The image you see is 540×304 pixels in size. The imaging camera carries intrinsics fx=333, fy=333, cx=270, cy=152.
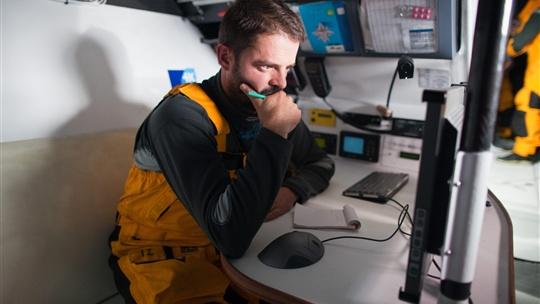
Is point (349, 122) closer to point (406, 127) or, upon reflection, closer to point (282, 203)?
point (406, 127)

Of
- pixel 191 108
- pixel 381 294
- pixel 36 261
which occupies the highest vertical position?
pixel 191 108

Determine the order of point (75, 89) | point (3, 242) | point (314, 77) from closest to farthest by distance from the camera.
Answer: point (3, 242) < point (75, 89) < point (314, 77)

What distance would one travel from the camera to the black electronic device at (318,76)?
1576 millimetres

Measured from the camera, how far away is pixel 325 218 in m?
0.94

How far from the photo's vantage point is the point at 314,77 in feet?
5.27

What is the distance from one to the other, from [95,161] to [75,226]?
216 mm

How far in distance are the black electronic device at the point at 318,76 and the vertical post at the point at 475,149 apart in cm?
117

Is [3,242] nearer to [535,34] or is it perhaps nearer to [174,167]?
[174,167]

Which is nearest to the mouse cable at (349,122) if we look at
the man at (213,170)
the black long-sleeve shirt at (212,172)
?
the man at (213,170)

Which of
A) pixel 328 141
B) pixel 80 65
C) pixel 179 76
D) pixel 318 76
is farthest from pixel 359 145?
pixel 80 65

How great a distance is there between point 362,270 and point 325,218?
9.3 inches

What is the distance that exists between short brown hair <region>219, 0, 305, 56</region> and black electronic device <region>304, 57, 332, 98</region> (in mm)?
641

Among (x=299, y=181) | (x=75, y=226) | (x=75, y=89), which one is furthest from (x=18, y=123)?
(x=299, y=181)

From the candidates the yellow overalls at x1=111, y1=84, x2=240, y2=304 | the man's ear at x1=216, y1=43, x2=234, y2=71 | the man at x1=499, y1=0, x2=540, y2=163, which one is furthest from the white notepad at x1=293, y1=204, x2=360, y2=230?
the man at x1=499, y1=0, x2=540, y2=163
